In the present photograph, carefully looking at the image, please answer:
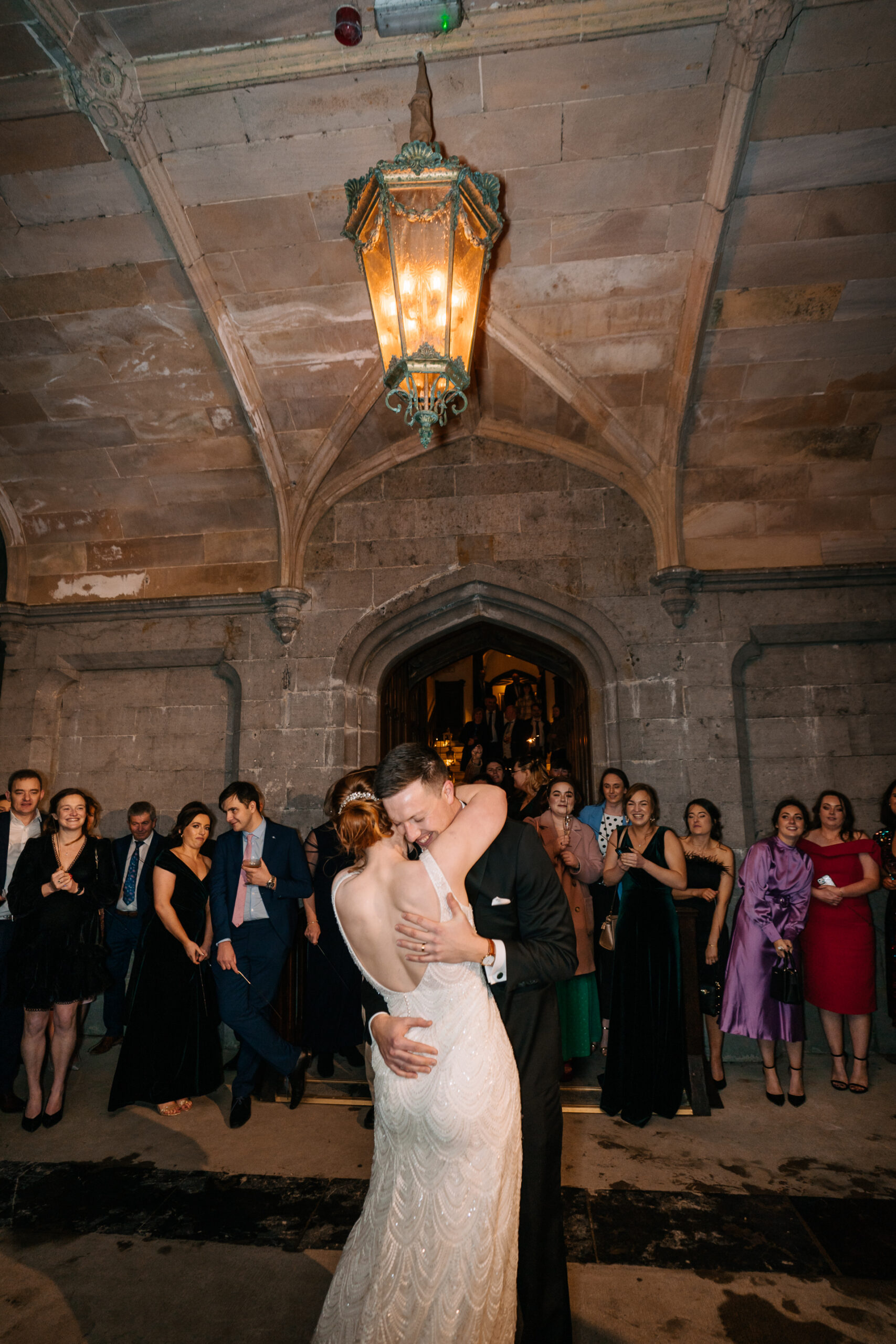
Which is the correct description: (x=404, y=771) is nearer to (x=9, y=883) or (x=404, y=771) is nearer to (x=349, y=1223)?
(x=349, y=1223)

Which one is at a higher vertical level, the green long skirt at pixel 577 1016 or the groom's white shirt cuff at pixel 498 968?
the groom's white shirt cuff at pixel 498 968

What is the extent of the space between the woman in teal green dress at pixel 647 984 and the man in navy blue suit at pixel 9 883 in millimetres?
3289

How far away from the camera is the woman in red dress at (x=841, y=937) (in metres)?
4.32

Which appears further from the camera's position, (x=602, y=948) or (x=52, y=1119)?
(x=602, y=948)

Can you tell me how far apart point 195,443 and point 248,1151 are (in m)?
5.06

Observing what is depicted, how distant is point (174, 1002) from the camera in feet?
13.5

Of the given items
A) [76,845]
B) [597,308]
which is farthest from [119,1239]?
[597,308]

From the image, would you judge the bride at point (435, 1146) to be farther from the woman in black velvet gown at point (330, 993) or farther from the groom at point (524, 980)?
the woman in black velvet gown at point (330, 993)

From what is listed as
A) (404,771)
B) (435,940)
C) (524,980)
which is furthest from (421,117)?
(524,980)

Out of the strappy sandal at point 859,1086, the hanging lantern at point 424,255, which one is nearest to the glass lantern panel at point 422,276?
the hanging lantern at point 424,255

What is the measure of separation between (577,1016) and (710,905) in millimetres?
1062

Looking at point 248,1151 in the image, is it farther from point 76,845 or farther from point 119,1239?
point 76,845

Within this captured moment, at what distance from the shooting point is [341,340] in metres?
5.39

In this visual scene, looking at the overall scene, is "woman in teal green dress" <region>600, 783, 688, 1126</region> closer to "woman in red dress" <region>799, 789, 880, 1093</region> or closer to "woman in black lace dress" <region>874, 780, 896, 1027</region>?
"woman in red dress" <region>799, 789, 880, 1093</region>
